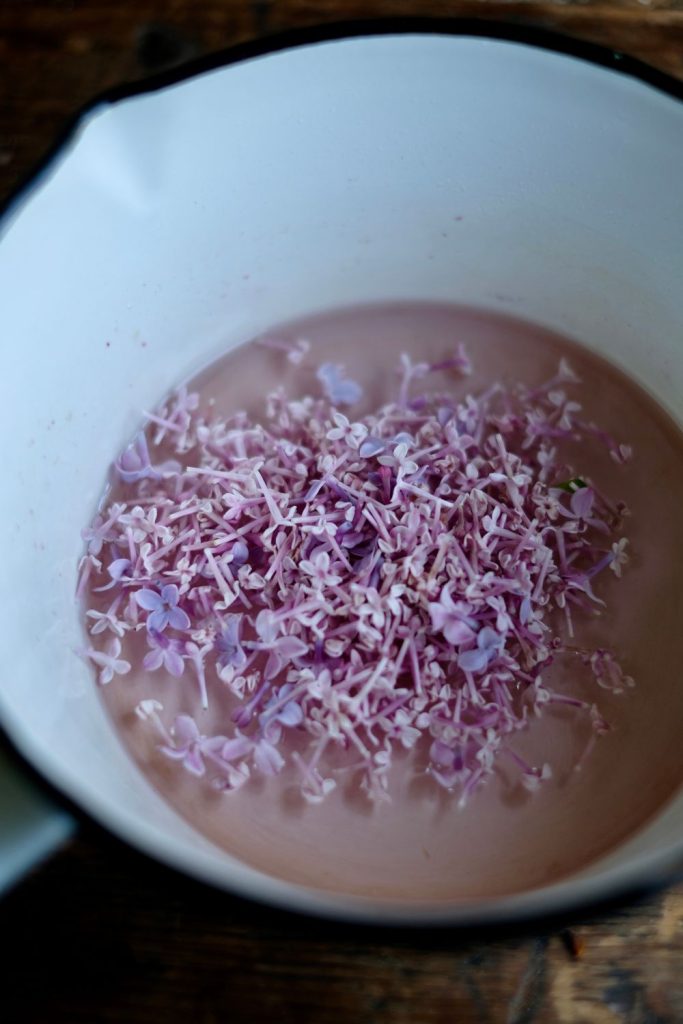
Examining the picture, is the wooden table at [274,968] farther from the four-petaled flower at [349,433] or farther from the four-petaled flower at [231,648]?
the four-petaled flower at [349,433]

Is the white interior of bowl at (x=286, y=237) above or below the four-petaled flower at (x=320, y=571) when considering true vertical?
above

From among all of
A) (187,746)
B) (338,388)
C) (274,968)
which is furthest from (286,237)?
(274,968)

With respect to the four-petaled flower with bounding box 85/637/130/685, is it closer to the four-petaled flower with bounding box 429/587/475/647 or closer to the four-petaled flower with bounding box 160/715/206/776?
the four-petaled flower with bounding box 160/715/206/776

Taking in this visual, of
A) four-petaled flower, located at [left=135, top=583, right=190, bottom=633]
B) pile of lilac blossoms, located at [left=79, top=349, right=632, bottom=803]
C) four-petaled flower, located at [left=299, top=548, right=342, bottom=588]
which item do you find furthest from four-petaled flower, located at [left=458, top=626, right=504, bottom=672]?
four-petaled flower, located at [left=135, top=583, right=190, bottom=633]

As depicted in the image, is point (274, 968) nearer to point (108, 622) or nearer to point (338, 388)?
point (108, 622)

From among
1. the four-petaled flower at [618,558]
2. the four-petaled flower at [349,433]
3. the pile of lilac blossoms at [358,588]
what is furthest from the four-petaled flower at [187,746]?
the four-petaled flower at [618,558]

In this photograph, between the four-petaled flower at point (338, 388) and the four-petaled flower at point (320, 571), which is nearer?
the four-petaled flower at point (320, 571)

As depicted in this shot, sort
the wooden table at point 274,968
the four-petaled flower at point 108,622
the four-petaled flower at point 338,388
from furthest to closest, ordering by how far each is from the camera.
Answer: the four-petaled flower at point 338,388
the four-petaled flower at point 108,622
the wooden table at point 274,968
